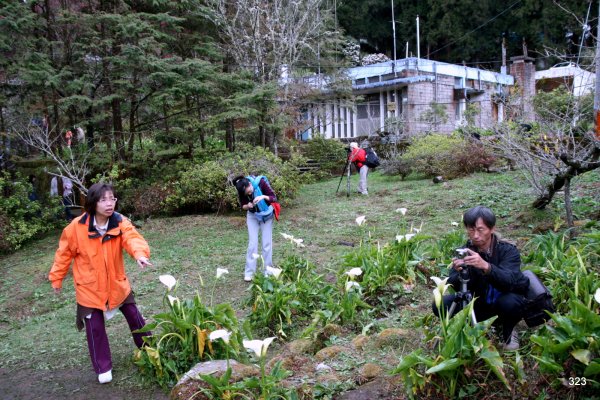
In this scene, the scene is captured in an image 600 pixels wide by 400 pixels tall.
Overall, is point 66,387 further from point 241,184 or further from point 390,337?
point 241,184

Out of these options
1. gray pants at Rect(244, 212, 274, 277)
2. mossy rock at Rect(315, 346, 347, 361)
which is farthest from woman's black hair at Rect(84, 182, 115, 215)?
gray pants at Rect(244, 212, 274, 277)

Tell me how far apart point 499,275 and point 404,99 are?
18900 mm

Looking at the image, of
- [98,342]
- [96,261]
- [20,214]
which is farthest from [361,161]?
[98,342]

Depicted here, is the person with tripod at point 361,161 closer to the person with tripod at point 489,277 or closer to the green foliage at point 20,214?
the green foliage at point 20,214

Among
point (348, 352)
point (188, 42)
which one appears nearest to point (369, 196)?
point (188, 42)

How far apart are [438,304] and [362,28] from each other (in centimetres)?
3259

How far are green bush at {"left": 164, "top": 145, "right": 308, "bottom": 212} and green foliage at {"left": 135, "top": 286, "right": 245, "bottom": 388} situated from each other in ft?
22.9

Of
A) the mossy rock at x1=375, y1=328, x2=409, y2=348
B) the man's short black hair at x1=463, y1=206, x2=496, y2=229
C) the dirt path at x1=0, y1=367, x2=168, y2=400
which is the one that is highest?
the man's short black hair at x1=463, y1=206, x2=496, y2=229

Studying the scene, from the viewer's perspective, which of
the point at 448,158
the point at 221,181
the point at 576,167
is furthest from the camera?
the point at 448,158

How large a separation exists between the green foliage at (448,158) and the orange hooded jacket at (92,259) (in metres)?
10.6

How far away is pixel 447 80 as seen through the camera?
22234 millimetres

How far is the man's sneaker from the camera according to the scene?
3.20 meters

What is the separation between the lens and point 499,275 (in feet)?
10.0

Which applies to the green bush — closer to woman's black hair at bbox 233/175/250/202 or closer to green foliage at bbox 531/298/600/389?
woman's black hair at bbox 233/175/250/202
